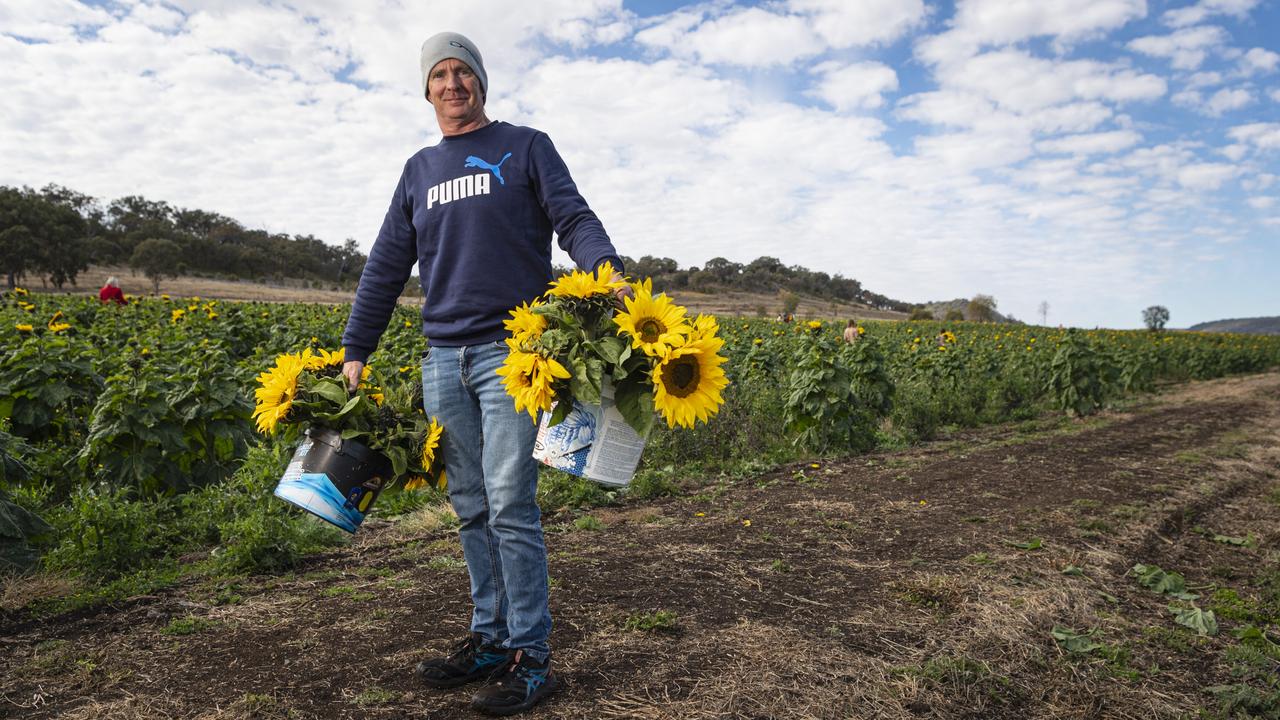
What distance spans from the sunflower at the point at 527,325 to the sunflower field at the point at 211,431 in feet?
2.40

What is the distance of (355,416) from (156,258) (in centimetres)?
6480

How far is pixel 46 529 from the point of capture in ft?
12.9

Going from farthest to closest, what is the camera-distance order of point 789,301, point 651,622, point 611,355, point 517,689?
1. point 789,301
2. point 651,622
3. point 517,689
4. point 611,355

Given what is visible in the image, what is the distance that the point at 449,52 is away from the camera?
251cm

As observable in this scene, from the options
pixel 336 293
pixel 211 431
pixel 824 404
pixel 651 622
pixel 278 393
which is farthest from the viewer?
pixel 336 293

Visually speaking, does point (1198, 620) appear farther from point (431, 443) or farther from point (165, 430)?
point (165, 430)

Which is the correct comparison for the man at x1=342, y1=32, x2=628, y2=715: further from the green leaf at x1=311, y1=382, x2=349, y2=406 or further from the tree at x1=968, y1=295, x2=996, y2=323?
the tree at x1=968, y1=295, x2=996, y2=323

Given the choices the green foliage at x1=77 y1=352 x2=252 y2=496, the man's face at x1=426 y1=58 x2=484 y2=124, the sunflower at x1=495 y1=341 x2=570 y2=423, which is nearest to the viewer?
the sunflower at x1=495 y1=341 x2=570 y2=423

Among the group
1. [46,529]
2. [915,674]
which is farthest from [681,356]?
[46,529]

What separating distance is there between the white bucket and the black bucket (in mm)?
698

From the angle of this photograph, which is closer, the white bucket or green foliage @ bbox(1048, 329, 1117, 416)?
the white bucket

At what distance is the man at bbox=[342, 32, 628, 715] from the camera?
95.9 inches

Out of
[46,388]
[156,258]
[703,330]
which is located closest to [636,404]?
[703,330]

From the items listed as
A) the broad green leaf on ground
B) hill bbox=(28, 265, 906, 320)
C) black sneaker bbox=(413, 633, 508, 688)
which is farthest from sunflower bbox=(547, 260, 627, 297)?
hill bbox=(28, 265, 906, 320)
